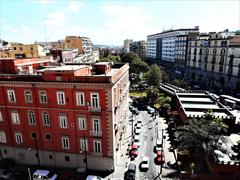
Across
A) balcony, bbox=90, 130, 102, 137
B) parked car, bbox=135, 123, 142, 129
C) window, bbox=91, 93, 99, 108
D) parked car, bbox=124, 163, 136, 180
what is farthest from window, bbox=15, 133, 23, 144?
parked car, bbox=135, 123, 142, 129

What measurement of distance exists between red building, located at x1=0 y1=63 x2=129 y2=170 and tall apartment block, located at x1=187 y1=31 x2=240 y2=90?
71497 millimetres

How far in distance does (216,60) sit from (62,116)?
8822 cm

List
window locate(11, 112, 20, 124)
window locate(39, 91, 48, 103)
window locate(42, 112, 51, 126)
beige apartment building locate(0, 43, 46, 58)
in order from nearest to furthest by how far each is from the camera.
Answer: window locate(39, 91, 48, 103) → window locate(42, 112, 51, 126) → window locate(11, 112, 20, 124) → beige apartment building locate(0, 43, 46, 58)

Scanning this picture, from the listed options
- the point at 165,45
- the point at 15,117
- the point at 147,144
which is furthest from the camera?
the point at 165,45

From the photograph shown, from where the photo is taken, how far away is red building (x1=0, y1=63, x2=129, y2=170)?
34156 millimetres

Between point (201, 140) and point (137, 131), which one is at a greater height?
point (201, 140)

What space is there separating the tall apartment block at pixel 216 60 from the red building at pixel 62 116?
7150cm

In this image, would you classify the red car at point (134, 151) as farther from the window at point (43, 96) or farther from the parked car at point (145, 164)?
the window at point (43, 96)

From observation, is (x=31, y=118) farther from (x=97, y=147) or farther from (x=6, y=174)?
(x=97, y=147)

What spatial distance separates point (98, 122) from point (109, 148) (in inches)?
208

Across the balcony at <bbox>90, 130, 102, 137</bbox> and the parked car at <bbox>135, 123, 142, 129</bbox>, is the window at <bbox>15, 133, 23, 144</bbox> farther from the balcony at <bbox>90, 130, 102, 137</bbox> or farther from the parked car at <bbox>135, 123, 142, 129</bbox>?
the parked car at <bbox>135, 123, 142, 129</bbox>

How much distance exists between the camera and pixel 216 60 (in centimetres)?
9919

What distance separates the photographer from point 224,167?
32625mm

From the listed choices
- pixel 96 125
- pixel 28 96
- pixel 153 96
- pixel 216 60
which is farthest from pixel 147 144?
pixel 216 60
